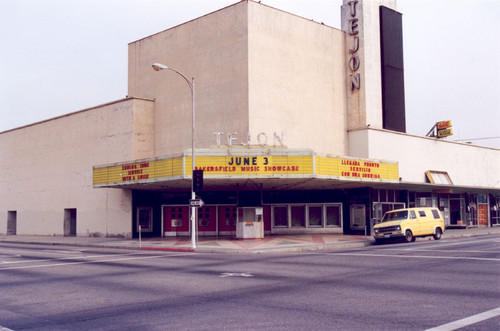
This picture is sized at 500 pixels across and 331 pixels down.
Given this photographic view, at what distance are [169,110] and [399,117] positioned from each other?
63.3 ft

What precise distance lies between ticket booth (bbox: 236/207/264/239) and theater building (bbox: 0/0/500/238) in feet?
0.30

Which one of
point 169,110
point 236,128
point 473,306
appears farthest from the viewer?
point 169,110

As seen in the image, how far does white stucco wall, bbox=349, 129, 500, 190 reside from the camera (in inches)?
1551

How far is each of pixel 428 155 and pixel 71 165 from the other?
31.4 metres

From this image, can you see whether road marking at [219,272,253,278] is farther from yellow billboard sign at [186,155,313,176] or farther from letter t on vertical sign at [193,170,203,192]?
yellow billboard sign at [186,155,313,176]

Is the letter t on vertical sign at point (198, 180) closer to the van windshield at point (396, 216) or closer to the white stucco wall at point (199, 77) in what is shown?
the white stucco wall at point (199, 77)

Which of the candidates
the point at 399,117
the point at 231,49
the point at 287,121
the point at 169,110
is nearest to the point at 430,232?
the point at 287,121

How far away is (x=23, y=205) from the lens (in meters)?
49.7

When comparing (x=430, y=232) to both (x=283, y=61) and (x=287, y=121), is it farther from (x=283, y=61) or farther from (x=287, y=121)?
(x=283, y=61)

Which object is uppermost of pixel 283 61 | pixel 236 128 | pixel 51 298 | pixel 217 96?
pixel 283 61

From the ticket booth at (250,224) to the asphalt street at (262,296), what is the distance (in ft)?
48.0

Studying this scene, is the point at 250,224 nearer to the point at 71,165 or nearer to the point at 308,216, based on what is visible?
the point at 308,216

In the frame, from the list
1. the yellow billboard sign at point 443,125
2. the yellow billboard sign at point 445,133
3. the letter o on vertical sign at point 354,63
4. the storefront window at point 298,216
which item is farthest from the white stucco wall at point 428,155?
the storefront window at point 298,216

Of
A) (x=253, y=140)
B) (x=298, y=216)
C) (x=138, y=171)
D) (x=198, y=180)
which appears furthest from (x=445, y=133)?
(x=138, y=171)
